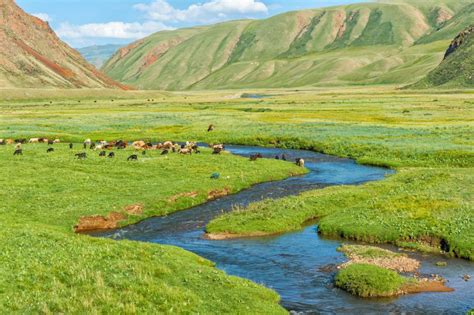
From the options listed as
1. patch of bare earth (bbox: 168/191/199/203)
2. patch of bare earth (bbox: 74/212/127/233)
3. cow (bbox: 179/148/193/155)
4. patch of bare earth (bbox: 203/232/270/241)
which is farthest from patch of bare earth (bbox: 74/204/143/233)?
cow (bbox: 179/148/193/155)

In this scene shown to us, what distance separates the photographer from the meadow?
2109cm

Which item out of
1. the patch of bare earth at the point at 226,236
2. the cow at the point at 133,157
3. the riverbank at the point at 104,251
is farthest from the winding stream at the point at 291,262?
the cow at the point at 133,157

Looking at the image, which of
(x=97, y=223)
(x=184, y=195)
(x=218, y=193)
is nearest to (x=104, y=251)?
(x=97, y=223)

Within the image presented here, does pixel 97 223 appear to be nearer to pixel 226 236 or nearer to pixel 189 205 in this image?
pixel 189 205

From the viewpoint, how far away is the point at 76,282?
21234mm

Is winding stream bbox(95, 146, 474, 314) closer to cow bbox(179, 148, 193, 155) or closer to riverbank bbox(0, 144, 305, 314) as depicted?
riverbank bbox(0, 144, 305, 314)

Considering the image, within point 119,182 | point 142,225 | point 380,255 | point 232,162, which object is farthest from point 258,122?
point 380,255

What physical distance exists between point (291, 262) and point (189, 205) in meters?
15.4

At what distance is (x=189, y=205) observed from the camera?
138 ft

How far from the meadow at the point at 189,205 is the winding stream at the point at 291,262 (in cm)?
148

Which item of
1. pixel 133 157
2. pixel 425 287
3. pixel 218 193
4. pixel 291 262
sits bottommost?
pixel 291 262

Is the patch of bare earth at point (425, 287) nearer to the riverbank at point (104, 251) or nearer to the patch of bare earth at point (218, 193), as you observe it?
the riverbank at point (104, 251)

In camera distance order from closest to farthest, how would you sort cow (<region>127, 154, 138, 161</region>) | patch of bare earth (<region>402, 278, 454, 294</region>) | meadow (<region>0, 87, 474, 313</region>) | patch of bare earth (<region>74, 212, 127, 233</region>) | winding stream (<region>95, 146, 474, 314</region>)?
1. meadow (<region>0, 87, 474, 313</region>)
2. winding stream (<region>95, 146, 474, 314</region>)
3. patch of bare earth (<region>402, 278, 454, 294</region>)
4. patch of bare earth (<region>74, 212, 127, 233</region>)
5. cow (<region>127, 154, 138, 161</region>)

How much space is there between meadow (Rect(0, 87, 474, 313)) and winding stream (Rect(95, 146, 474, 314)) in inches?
58.1
